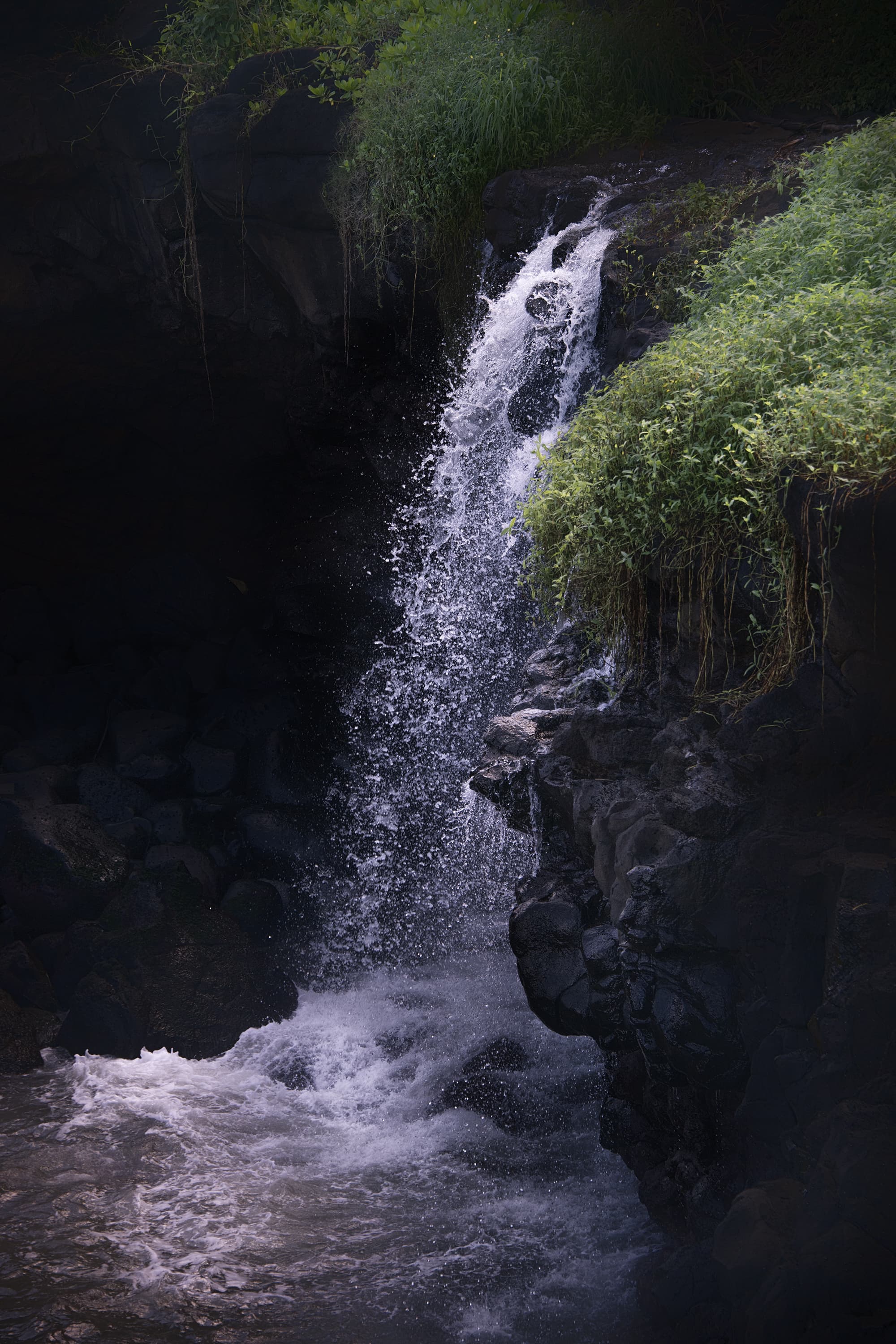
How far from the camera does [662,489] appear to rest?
343cm

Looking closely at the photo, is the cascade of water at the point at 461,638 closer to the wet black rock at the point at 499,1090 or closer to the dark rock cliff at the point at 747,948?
the wet black rock at the point at 499,1090

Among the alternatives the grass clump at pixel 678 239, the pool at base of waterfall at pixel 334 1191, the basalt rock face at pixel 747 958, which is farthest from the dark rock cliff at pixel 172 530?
the basalt rock face at pixel 747 958

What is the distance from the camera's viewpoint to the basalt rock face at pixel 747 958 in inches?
115

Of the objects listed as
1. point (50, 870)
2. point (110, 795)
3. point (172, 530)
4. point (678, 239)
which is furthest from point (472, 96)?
point (110, 795)

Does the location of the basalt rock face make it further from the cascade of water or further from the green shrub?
the green shrub

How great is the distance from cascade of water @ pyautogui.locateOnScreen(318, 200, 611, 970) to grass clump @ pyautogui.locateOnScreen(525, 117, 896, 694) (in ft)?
3.81

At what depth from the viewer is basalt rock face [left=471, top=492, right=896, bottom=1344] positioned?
2926 millimetres

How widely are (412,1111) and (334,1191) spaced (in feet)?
2.60

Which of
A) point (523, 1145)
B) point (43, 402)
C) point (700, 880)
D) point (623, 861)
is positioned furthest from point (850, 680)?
point (43, 402)

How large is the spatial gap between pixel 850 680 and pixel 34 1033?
20.0 feet

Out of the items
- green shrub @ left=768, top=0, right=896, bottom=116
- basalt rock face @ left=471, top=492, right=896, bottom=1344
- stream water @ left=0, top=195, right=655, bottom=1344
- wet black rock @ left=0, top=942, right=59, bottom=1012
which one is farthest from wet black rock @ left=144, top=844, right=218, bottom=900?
green shrub @ left=768, top=0, right=896, bottom=116

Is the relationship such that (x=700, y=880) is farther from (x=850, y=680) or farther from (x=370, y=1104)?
(x=370, y=1104)

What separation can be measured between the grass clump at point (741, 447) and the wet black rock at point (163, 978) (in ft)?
14.7

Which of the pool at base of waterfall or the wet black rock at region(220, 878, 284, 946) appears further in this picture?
the wet black rock at region(220, 878, 284, 946)
